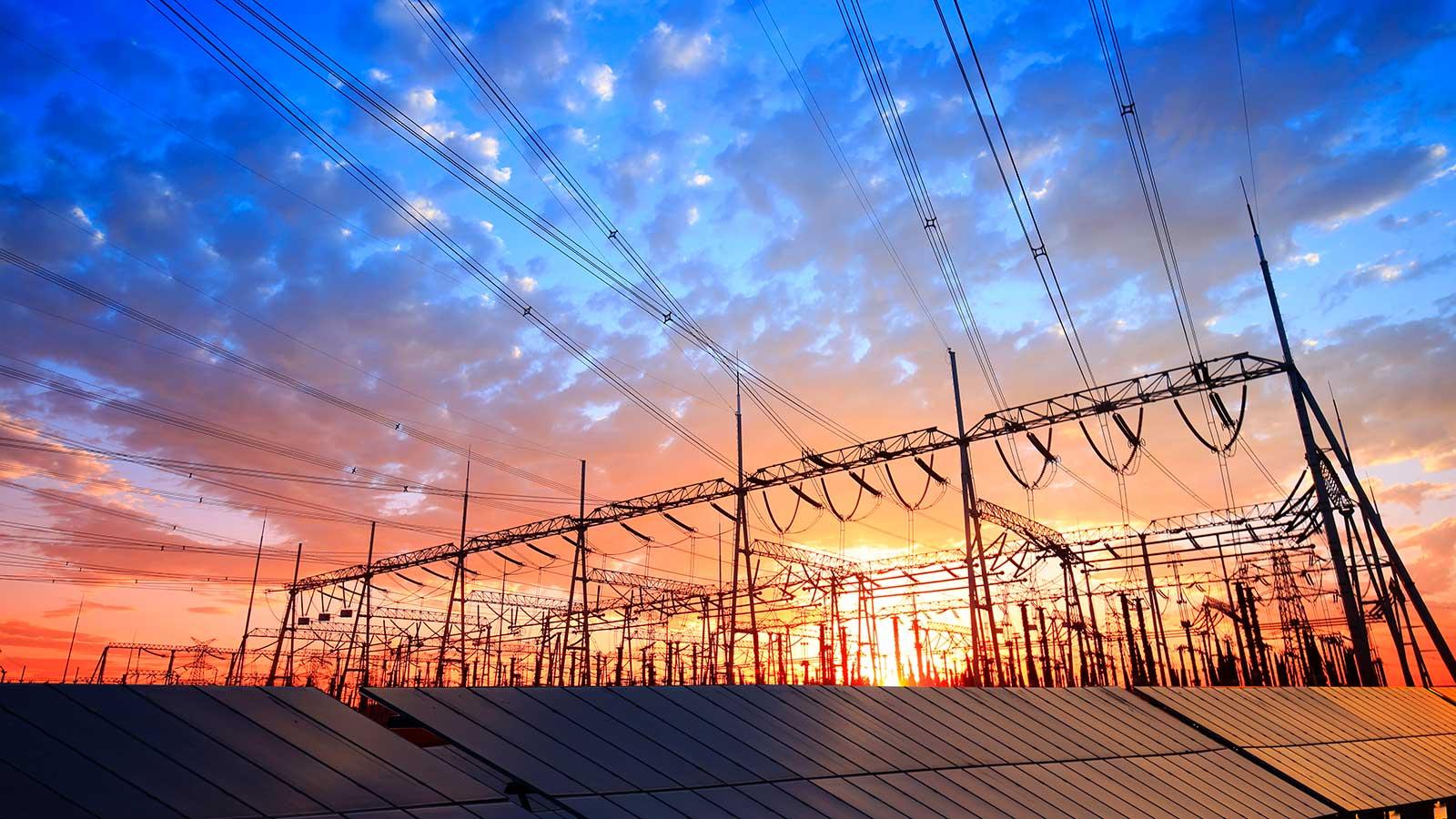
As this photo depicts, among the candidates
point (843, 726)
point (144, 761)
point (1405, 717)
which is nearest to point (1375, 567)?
point (1405, 717)

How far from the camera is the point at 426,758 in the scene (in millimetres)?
8773

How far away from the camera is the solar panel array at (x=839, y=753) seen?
987 cm

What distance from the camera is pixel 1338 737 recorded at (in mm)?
21359

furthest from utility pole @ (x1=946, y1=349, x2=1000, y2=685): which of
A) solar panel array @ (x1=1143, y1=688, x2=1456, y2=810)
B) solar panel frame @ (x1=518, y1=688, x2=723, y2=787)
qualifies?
solar panel frame @ (x1=518, y1=688, x2=723, y2=787)

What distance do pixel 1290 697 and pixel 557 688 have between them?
22791 millimetres

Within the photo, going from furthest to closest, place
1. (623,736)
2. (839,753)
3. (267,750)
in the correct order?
(839,753) < (623,736) < (267,750)

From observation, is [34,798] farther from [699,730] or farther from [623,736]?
[699,730]

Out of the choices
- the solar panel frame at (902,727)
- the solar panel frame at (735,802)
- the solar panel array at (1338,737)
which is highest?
the solar panel frame at (902,727)

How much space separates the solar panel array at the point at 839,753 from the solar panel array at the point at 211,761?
937 millimetres

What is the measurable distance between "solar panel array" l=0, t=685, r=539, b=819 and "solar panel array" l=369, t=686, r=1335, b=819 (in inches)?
36.9

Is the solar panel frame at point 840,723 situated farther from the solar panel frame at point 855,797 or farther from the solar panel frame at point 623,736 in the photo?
the solar panel frame at point 623,736

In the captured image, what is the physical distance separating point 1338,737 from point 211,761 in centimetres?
2534

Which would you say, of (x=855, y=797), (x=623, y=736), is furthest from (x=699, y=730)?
(x=855, y=797)

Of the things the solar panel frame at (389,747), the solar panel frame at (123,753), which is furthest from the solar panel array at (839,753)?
the solar panel frame at (123,753)
